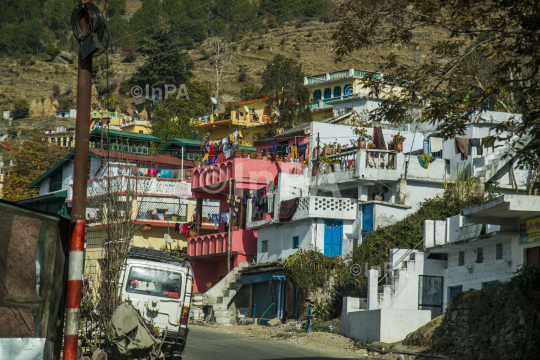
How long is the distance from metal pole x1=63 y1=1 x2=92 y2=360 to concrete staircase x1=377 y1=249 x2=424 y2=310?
17653mm

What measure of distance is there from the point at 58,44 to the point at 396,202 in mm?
137737

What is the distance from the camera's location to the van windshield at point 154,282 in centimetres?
1844

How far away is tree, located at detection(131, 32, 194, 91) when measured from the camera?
97.8 metres

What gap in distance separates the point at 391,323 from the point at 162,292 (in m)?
8.02

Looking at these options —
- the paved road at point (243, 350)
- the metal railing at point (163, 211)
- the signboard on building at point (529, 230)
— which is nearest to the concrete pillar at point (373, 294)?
the paved road at point (243, 350)

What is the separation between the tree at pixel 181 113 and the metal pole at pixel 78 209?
60.4 m

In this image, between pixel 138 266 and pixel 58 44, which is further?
pixel 58 44

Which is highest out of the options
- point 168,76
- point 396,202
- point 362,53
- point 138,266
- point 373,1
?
point 362,53

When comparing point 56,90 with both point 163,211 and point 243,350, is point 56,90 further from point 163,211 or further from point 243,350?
point 243,350

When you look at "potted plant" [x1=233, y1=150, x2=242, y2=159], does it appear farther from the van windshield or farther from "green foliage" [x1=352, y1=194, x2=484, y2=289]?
the van windshield

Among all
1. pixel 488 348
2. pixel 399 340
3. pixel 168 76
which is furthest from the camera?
pixel 168 76

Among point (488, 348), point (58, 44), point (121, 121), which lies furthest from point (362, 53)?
point (488, 348)

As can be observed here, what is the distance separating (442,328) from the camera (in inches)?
800

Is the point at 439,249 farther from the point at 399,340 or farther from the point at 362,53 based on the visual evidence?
the point at 362,53
